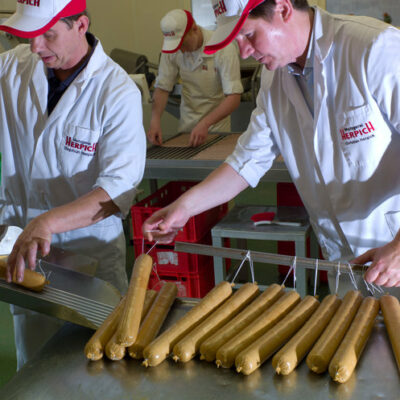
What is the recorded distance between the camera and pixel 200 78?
12.5ft

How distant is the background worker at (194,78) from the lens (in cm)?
348

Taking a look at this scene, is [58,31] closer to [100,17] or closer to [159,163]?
[159,163]

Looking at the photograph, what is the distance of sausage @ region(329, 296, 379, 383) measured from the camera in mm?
1035

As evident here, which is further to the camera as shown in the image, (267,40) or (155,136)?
(155,136)

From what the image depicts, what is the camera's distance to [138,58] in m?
5.48

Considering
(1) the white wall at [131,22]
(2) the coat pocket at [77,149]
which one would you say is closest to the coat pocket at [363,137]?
(2) the coat pocket at [77,149]

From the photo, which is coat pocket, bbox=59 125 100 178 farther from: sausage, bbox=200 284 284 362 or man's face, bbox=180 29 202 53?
man's face, bbox=180 29 202 53

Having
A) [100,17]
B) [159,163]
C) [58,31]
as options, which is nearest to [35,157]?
[58,31]

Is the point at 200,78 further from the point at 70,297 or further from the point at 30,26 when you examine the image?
the point at 70,297

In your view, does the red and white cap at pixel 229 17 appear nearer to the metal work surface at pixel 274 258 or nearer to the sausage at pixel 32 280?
the metal work surface at pixel 274 258

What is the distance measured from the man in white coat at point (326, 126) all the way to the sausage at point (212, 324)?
0.82 ft

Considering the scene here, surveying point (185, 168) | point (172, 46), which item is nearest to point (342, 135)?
point (185, 168)

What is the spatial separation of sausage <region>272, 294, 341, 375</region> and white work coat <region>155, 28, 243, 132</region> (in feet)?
8.13

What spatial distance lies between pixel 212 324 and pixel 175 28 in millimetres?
2720
